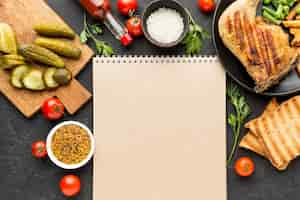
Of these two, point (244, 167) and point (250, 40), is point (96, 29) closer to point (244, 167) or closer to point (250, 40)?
point (250, 40)

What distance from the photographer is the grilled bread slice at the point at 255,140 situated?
8.23ft

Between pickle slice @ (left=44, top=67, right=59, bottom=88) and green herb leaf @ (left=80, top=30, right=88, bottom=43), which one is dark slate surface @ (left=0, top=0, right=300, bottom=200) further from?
pickle slice @ (left=44, top=67, right=59, bottom=88)

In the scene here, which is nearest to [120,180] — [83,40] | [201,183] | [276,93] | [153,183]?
[153,183]

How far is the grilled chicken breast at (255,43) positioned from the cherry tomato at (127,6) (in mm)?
491

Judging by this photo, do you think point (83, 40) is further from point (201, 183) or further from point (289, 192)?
point (289, 192)

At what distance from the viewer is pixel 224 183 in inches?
101

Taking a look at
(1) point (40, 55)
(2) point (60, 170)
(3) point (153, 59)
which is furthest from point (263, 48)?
(2) point (60, 170)

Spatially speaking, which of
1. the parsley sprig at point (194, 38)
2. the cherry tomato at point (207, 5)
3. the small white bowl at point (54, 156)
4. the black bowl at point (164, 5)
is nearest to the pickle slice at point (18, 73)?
the small white bowl at point (54, 156)

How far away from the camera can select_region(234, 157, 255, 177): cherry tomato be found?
250 centimetres

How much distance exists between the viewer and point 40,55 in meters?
2.42

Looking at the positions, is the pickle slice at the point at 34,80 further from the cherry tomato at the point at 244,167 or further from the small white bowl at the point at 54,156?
the cherry tomato at the point at 244,167

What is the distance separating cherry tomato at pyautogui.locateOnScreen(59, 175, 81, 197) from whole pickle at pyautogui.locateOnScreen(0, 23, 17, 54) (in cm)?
75

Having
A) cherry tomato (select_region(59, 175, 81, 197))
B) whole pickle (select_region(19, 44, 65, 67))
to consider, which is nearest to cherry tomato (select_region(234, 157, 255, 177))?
cherry tomato (select_region(59, 175, 81, 197))

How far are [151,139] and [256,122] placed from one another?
0.59 metres
